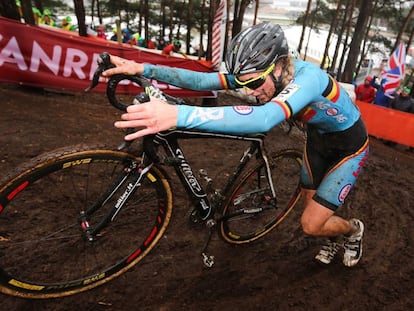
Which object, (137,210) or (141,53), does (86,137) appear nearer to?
(137,210)

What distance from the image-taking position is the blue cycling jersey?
1.85m

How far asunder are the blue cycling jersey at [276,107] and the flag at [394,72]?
1027 cm

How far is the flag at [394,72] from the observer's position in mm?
11617

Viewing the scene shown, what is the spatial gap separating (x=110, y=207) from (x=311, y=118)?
1.98 meters

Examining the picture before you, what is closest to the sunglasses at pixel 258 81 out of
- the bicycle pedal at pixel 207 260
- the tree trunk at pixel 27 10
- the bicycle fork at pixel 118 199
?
the bicycle fork at pixel 118 199

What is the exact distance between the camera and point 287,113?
2.02 metres

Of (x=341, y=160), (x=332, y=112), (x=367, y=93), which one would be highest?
(x=332, y=112)

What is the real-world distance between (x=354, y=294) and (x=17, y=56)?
829 cm

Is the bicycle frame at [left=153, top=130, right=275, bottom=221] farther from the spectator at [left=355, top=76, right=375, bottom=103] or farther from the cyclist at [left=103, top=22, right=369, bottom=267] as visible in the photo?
the spectator at [left=355, top=76, right=375, bottom=103]

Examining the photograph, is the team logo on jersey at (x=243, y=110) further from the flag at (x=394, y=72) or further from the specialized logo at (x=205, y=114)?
the flag at (x=394, y=72)

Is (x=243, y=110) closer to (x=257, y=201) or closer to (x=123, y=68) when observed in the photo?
(x=123, y=68)

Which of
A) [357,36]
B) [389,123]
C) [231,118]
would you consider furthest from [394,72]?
[231,118]

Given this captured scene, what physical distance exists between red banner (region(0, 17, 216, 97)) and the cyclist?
19.9ft

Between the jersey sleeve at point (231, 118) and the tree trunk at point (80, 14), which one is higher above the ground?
the jersey sleeve at point (231, 118)
